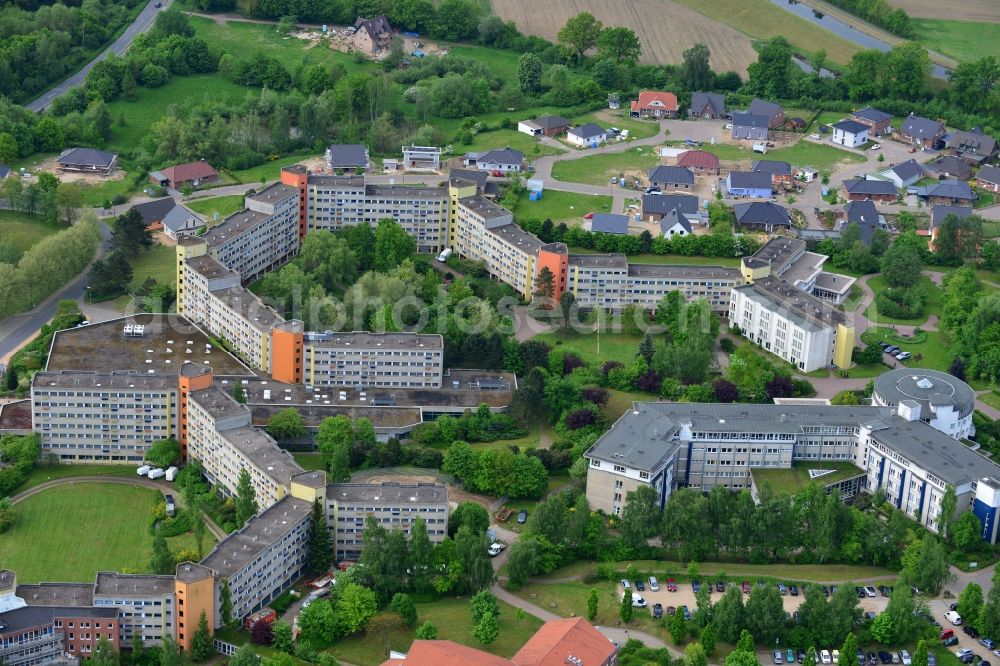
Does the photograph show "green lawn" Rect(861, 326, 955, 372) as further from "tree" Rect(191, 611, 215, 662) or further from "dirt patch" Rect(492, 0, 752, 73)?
"dirt patch" Rect(492, 0, 752, 73)

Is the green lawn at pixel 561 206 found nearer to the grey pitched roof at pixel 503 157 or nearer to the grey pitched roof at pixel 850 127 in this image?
the grey pitched roof at pixel 503 157

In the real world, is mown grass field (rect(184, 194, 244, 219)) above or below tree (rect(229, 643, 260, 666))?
above

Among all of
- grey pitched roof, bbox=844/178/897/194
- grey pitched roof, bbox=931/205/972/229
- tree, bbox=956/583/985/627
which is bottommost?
tree, bbox=956/583/985/627

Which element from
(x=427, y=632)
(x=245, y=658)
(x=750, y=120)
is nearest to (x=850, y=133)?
(x=750, y=120)

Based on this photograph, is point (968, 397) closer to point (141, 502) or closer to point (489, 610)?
point (489, 610)

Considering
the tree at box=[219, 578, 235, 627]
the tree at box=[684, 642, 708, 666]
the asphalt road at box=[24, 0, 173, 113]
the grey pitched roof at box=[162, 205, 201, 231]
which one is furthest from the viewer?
the asphalt road at box=[24, 0, 173, 113]

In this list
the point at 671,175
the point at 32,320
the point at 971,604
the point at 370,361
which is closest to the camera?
the point at 971,604

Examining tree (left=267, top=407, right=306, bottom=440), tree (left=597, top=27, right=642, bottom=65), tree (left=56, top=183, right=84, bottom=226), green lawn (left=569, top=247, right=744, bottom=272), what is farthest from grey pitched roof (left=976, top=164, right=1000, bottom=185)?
tree (left=56, top=183, right=84, bottom=226)

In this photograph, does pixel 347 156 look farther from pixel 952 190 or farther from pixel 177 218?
pixel 952 190
